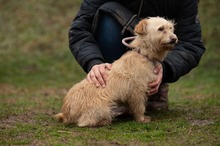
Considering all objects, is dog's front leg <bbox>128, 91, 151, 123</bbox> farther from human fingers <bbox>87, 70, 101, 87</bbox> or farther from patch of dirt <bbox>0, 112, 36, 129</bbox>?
patch of dirt <bbox>0, 112, 36, 129</bbox>

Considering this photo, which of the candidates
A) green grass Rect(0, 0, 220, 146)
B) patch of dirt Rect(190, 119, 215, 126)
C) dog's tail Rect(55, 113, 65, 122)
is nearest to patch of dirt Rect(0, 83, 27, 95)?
green grass Rect(0, 0, 220, 146)

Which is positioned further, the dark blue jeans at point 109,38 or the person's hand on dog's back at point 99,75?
the dark blue jeans at point 109,38

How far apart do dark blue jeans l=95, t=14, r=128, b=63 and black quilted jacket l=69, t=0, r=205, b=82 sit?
15cm

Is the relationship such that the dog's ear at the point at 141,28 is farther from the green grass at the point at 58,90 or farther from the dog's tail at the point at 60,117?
the dog's tail at the point at 60,117

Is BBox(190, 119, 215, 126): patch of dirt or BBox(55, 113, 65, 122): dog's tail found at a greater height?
BBox(55, 113, 65, 122): dog's tail

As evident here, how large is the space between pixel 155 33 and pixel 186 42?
0.87 metres

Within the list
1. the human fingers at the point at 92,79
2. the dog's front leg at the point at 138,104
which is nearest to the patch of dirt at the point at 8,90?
the human fingers at the point at 92,79

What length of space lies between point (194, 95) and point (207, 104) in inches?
59.8

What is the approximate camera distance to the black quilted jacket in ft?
18.9

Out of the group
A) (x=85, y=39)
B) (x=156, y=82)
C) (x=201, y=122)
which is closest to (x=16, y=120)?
(x=85, y=39)

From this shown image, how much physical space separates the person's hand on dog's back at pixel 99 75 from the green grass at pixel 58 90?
0.49 m

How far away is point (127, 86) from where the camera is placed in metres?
5.12

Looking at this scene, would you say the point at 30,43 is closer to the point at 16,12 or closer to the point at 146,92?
the point at 16,12

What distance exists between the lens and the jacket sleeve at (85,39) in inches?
224
